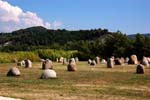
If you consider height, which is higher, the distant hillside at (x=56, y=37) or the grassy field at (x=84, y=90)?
the distant hillside at (x=56, y=37)

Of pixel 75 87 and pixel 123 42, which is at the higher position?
pixel 123 42

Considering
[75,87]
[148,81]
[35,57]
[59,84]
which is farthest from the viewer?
[35,57]

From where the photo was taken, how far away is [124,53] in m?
72.3

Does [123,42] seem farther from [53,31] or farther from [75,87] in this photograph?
[53,31]

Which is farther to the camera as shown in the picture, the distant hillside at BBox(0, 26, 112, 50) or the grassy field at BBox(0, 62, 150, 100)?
the distant hillside at BBox(0, 26, 112, 50)

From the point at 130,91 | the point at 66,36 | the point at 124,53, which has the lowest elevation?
the point at 130,91

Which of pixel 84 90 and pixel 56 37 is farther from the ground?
pixel 56 37

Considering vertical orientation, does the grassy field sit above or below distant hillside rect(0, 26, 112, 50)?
below

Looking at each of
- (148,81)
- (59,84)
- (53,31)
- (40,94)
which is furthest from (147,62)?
(53,31)

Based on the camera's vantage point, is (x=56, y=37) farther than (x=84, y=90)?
Yes

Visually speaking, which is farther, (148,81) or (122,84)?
(148,81)

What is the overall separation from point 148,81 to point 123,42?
47.5 meters

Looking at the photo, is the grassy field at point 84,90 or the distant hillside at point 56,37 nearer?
the grassy field at point 84,90

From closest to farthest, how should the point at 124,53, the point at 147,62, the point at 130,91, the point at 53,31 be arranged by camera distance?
the point at 130,91 < the point at 147,62 < the point at 124,53 < the point at 53,31
